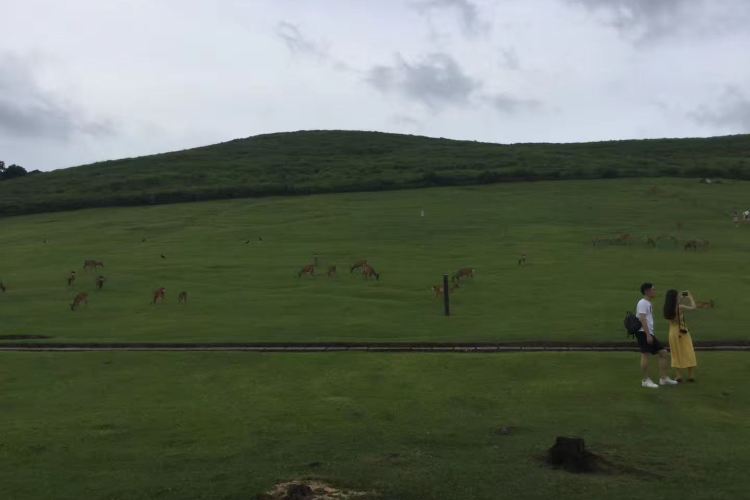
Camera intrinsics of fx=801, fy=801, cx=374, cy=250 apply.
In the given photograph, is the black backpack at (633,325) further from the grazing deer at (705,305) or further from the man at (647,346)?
the grazing deer at (705,305)

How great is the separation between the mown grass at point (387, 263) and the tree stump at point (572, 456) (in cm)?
1340

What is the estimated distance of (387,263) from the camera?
48.1m

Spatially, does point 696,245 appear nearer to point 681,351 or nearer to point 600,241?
point 600,241

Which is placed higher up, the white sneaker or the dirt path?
the dirt path

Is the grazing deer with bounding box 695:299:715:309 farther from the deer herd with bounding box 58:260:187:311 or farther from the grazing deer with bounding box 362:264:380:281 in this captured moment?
the deer herd with bounding box 58:260:187:311

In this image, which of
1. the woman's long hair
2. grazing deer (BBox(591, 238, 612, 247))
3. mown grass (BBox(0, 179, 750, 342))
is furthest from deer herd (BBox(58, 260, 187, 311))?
grazing deer (BBox(591, 238, 612, 247))

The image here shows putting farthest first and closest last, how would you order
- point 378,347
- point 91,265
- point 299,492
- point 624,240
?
point 624,240 < point 91,265 < point 378,347 < point 299,492

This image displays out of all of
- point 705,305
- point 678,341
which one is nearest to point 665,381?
point 678,341

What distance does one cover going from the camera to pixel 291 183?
95.5 metres

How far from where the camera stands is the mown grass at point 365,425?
1249 cm

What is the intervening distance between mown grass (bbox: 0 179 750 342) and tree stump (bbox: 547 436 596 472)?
44.0ft

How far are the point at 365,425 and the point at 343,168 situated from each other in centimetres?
9354

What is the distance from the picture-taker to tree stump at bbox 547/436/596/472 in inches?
503

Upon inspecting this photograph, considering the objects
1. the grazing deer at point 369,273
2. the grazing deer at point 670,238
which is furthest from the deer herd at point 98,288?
the grazing deer at point 670,238
